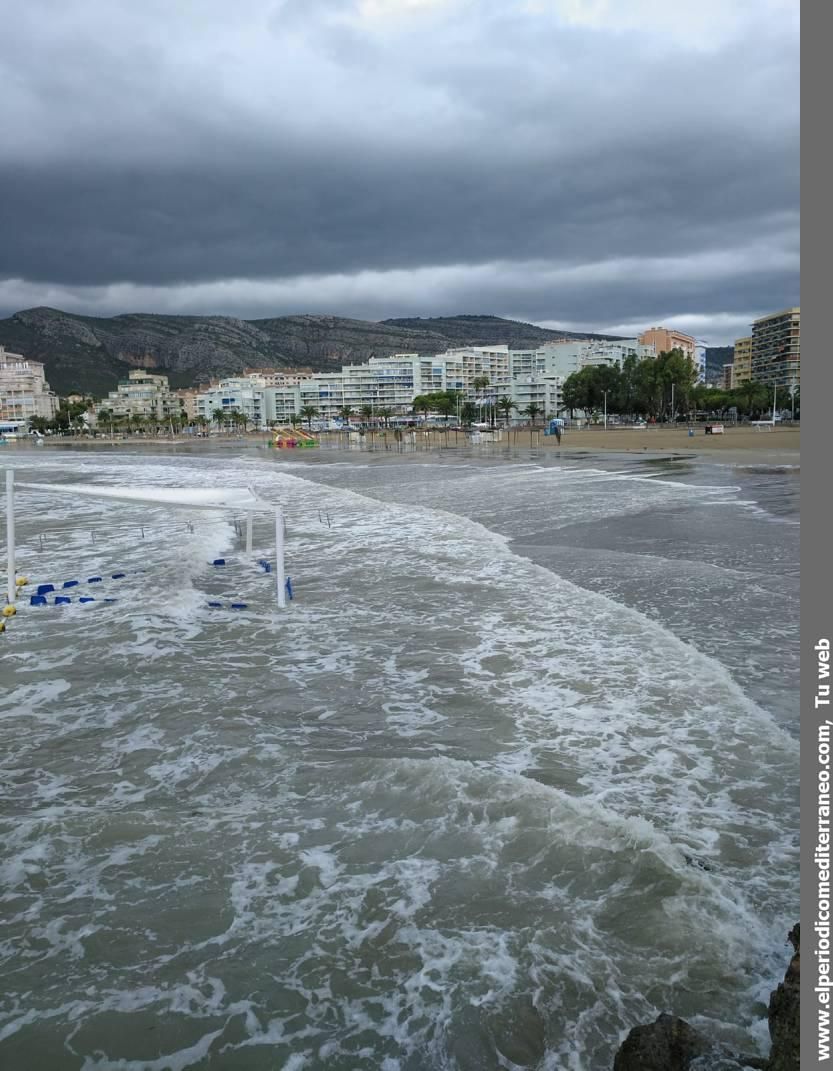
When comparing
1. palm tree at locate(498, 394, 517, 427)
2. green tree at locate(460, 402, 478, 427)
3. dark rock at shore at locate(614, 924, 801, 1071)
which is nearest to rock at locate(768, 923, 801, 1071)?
dark rock at shore at locate(614, 924, 801, 1071)

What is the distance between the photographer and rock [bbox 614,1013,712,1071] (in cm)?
252

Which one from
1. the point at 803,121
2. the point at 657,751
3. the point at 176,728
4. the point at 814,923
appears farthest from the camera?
the point at 176,728

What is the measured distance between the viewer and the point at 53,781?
4.96 metres

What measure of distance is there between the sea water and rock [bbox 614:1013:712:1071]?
210mm

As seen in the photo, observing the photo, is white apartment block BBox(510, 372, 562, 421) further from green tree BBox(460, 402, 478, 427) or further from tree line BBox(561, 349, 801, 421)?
tree line BBox(561, 349, 801, 421)

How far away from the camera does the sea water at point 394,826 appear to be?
298 centimetres

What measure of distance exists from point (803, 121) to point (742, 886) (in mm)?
3376

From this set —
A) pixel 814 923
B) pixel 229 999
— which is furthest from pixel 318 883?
pixel 814 923

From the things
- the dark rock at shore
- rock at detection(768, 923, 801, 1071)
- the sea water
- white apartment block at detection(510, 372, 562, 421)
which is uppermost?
white apartment block at detection(510, 372, 562, 421)

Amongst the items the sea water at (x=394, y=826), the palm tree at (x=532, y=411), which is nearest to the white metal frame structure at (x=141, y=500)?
the sea water at (x=394, y=826)

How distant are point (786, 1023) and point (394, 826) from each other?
2311mm

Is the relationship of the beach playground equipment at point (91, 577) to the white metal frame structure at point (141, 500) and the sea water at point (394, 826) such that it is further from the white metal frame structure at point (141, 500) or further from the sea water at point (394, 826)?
the sea water at point (394, 826)

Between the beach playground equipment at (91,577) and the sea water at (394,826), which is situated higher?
the beach playground equipment at (91,577)

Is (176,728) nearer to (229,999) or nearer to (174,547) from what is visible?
(229,999)
